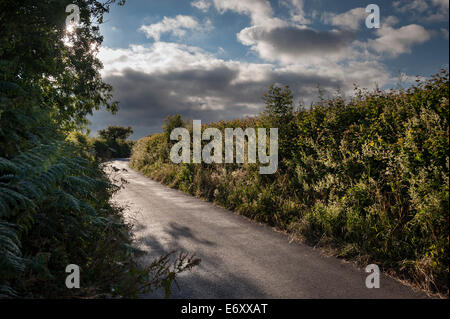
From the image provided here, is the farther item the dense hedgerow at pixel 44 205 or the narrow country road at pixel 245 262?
the narrow country road at pixel 245 262

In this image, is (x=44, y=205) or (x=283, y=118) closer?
(x=44, y=205)

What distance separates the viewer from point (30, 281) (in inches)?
107

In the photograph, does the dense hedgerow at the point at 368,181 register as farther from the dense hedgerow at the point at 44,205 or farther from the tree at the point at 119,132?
the tree at the point at 119,132

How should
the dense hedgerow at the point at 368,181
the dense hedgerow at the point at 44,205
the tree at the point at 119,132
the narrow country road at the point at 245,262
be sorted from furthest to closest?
the tree at the point at 119,132 < the dense hedgerow at the point at 368,181 < the narrow country road at the point at 245,262 < the dense hedgerow at the point at 44,205

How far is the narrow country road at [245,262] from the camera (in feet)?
13.8

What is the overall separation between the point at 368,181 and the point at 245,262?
330 cm

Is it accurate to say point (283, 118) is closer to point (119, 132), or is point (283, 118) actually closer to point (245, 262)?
point (245, 262)

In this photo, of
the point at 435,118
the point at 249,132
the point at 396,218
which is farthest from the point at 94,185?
the point at 249,132

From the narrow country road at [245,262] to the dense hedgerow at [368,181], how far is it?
538mm

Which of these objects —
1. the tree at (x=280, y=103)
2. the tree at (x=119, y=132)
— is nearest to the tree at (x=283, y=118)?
the tree at (x=280, y=103)

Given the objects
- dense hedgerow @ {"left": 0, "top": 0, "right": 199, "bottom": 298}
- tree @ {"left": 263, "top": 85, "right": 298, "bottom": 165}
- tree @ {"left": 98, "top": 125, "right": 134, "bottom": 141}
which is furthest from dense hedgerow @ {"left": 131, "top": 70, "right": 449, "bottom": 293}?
tree @ {"left": 98, "top": 125, "right": 134, "bottom": 141}

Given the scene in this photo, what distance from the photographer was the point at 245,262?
5266 mm

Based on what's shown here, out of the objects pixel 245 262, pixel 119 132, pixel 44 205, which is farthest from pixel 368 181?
pixel 119 132

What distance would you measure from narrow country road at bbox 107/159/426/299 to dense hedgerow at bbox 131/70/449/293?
54 cm
